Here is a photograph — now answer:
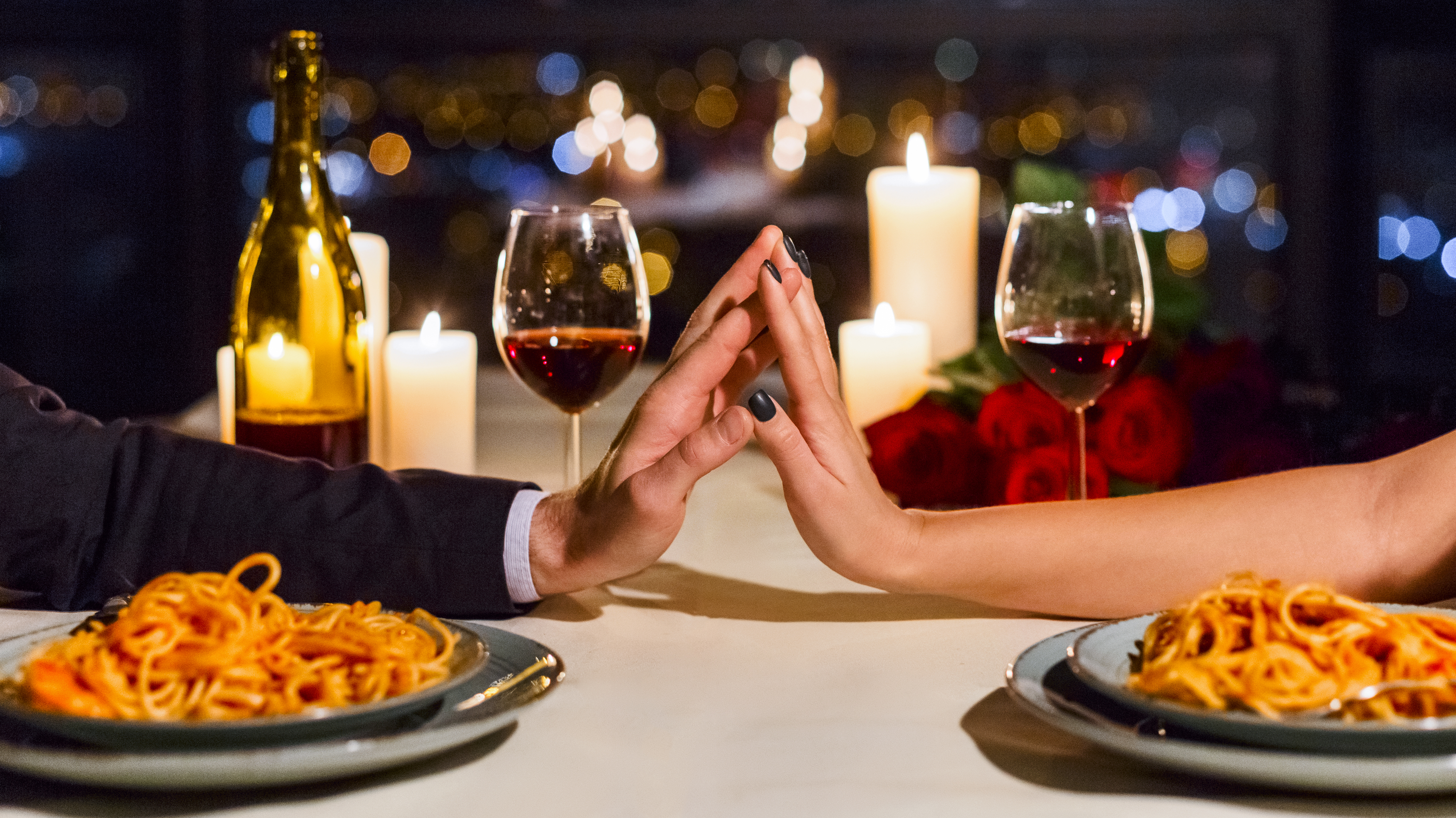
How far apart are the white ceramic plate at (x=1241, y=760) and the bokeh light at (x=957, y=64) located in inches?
146

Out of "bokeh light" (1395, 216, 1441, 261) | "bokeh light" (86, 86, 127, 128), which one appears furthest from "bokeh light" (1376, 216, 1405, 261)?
"bokeh light" (86, 86, 127, 128)

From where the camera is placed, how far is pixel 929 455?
116 centimetres

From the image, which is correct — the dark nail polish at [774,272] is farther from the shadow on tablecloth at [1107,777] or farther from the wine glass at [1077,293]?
the shadow on tablecloth at [1107,777]

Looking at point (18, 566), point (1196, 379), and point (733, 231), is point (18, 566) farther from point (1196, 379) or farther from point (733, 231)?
point (733, 231)

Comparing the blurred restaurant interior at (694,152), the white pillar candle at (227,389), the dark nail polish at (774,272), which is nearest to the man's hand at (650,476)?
the dark nail polish at (774,272)

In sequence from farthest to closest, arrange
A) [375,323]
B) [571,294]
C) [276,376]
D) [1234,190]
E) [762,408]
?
[1234,190], [375,323], [276,376], [571,294], [762,408]

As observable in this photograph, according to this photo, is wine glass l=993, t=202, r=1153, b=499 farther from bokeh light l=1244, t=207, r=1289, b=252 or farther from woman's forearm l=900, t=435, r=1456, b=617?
bokeh light l=1244, t=207, r=1289, b=252

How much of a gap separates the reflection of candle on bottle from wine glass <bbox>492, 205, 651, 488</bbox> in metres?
0.29

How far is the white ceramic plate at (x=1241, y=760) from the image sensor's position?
1.57ft

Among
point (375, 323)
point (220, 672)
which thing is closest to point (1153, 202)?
point (375, 323)

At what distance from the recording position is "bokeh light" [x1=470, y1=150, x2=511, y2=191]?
4.42 m

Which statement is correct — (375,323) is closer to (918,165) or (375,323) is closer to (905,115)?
(918,165)

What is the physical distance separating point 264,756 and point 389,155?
410 centimetres

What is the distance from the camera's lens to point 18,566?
0.84m
